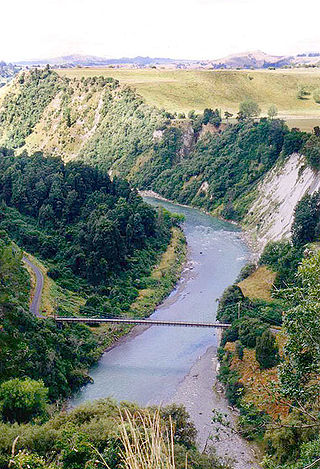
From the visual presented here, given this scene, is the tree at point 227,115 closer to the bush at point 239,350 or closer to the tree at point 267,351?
the bush at point 239,350

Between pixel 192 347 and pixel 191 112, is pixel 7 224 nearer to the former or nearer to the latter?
pixel 192 347

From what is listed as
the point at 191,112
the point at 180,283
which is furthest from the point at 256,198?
the point at 191,112

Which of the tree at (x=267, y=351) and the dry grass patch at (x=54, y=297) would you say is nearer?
the tree at (x=267, y=351)

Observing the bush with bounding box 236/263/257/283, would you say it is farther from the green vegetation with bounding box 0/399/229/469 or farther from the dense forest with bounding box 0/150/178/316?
the green vegetation with bounding box 0/399/229/469

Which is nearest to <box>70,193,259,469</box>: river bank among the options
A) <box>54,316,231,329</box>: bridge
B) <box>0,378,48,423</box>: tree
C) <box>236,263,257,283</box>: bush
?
<box>236,263,257,283</box>: bush

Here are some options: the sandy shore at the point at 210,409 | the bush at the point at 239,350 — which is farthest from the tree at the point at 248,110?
the bush at the point at 239,350
